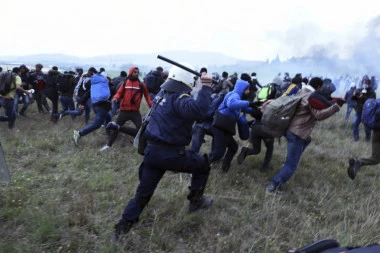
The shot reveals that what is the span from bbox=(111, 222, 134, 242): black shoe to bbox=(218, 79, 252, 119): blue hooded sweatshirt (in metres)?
2.31

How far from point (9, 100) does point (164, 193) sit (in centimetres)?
523

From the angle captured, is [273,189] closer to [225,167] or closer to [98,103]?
[225,167]

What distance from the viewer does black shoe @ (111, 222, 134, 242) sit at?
3.10 metres

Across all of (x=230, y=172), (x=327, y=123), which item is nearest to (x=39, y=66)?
(x=230, y=172)

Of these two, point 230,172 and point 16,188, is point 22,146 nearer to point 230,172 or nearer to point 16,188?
point 16,188

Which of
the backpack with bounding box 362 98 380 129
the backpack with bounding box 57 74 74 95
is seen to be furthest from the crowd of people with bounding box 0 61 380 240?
the backpack with bounding box 57 74 74 95

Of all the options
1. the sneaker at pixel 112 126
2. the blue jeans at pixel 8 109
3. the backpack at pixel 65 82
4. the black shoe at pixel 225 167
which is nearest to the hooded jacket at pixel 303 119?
the black shoe at pixel 225 167

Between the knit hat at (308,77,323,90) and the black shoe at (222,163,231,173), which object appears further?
the black shoe at (222,163,231,173)

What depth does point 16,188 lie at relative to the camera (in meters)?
4.10

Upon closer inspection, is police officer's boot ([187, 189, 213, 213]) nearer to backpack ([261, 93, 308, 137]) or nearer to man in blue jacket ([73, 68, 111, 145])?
backpack ([261, 93, 308, 137])

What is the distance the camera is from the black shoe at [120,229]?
3102 millimetres

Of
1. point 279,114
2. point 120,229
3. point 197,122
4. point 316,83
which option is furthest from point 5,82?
point 316,83

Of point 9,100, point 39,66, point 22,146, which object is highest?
point 39,66

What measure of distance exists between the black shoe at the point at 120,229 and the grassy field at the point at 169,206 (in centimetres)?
7
